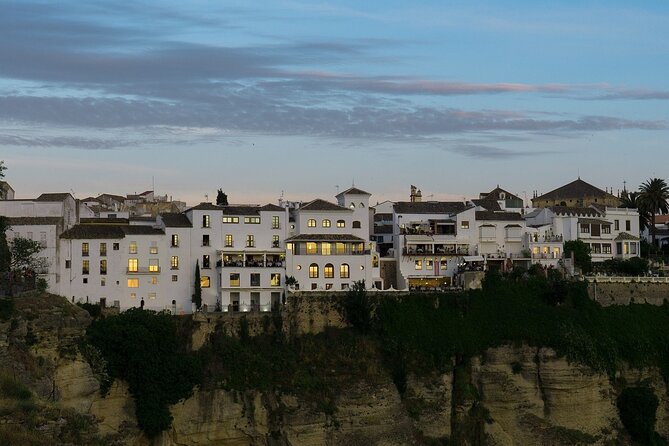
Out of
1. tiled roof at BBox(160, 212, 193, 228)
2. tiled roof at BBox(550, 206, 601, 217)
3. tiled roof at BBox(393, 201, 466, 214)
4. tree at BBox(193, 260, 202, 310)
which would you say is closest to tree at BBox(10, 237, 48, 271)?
tiled roof at BBox(160, 212, 193, 228)

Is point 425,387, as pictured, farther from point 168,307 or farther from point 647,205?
point 647,205

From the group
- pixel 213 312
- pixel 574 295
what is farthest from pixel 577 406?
pixel 213 312

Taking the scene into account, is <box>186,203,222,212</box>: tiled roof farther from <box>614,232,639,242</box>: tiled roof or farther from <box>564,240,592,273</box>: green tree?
<box>614,232,639,242</box>: tiled roof

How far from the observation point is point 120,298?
63.2 metres

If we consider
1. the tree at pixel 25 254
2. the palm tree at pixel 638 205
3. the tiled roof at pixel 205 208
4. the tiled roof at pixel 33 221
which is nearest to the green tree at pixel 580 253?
the palm tree at pixel 638 205

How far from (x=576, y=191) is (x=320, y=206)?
34.1 m

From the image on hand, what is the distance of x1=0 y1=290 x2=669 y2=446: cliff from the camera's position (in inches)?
2109

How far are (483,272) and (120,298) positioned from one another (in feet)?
72.8

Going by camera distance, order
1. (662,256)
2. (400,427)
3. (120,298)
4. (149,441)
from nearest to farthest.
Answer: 1. (149,441)
2. (400,427)
3. (120,298)
4. (662,256)

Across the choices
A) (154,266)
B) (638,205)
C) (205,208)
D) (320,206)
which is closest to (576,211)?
(638,205)

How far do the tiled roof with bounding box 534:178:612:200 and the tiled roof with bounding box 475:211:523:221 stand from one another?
22.2 metres

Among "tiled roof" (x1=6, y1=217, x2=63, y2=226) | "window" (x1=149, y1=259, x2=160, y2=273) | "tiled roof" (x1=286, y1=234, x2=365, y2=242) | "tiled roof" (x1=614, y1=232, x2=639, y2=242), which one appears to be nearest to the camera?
"tiled roof" (x1=6, y1=217, x2=63, y2=226)

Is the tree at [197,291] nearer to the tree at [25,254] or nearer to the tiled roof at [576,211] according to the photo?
the tree at [25,254]

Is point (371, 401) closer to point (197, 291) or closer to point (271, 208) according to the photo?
point (197, 291)
